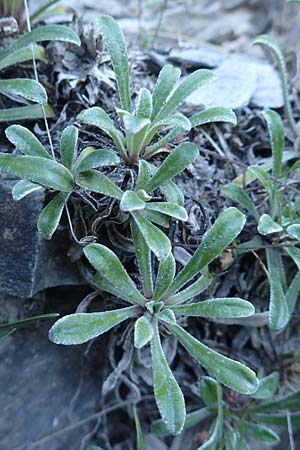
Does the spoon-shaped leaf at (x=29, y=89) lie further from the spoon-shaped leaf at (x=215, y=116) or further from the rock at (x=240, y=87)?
the rock at (x=240, y=87)

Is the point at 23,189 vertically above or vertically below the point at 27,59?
below

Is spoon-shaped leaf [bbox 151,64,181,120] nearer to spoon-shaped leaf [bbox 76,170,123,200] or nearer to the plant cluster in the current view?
the plant cluster

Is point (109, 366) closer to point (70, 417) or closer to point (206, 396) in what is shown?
point (70, 417)

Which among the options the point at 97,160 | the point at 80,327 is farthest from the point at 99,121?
the point at 80,327

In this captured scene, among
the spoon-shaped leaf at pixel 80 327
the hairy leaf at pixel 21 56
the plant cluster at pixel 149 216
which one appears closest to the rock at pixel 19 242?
the plant cluster at pixel 149 216

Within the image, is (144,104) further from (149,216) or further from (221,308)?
(221,308)

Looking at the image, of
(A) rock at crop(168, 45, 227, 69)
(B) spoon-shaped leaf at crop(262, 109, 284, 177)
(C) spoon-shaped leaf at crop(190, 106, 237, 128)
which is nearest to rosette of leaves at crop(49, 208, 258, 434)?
(C) spoon-shaped leaf at crop(190, 106, 237, 128)
